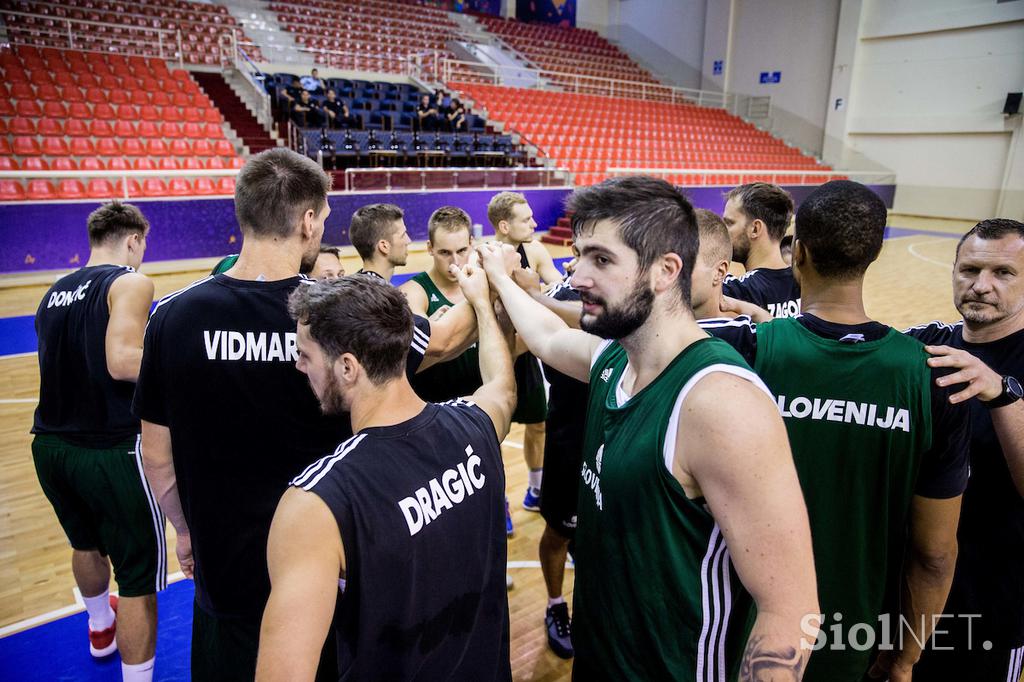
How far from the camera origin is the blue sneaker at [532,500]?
14.3 ft

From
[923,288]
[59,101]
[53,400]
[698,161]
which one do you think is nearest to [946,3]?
[698,161]

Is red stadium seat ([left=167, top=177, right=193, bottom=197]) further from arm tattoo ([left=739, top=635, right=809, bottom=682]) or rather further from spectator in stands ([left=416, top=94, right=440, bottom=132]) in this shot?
arm tattoo ([left=739, top=635, right=809, bottom=682])

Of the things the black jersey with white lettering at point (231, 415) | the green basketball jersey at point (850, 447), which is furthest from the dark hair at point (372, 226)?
the green basketball jersey at point (850, 447)

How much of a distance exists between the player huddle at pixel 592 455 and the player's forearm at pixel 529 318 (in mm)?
13

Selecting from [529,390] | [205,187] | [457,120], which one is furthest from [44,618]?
[457,120]

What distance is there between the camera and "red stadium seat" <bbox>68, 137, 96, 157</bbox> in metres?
10.9

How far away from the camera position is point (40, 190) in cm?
973

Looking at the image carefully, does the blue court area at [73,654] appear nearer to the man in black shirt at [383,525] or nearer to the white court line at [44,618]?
the white court line at [44,618]

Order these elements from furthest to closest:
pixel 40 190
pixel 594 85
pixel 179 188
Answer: pixel 594 85, pixel 179 188, pixel 40 190

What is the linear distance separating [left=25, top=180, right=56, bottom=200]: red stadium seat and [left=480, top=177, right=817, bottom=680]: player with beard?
11.0 metres

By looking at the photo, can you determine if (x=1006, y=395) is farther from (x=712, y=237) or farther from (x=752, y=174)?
(x=752, y=174)

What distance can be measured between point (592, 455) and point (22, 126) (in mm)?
13034

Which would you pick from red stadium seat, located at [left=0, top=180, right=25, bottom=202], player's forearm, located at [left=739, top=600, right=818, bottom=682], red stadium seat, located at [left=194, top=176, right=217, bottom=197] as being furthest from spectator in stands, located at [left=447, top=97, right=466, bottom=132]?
player's forearm, located at [left=739, top=600, right=818, bottom=682]

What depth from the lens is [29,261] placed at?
372 inches
